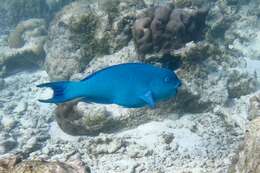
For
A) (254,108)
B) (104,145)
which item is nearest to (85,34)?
(104,145)

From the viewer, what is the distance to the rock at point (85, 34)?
636 cm

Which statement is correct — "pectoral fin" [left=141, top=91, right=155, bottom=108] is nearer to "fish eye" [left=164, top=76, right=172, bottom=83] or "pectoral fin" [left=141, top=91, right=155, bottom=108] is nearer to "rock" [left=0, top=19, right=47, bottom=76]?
"fish eye" [left=164, top=76, right=172, bottom=83]

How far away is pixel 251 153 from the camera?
3219 mm

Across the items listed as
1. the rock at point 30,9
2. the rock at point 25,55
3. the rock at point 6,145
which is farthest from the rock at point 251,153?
the rock at point 30,9

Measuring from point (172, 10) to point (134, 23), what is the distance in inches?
27.8

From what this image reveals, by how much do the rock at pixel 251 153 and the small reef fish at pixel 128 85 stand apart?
90 centimetres

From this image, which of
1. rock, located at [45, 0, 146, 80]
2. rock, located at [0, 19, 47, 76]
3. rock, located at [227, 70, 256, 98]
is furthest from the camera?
rock, located at [0, 19, 47, 76]

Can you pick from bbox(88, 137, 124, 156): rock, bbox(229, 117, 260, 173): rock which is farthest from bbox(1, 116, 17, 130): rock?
bbox(229, 117, 260, 173): rock

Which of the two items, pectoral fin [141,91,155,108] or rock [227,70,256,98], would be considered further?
rock [227,70,256,98]

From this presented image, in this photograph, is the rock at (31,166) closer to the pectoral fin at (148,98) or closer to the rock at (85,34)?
the pectoral fin at (148,98)

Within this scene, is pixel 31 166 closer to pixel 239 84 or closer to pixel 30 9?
pixel 239 84

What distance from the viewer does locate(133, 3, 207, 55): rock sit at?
5.82m

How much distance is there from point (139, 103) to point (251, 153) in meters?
1.10

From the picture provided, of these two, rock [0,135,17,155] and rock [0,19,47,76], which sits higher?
rock [0,19,47,76]
